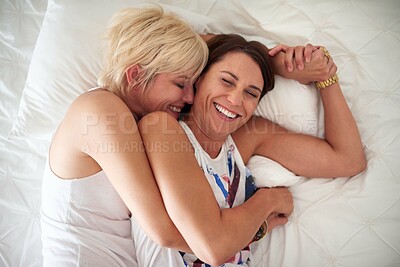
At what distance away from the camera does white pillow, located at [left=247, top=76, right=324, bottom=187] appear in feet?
4.34

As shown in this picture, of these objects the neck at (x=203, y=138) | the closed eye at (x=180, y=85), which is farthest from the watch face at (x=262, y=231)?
the closed eye at (x=180, y=85)

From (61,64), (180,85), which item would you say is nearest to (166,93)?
(180,85)

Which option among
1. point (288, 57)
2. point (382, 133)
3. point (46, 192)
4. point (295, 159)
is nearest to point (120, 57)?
point (46, 192)

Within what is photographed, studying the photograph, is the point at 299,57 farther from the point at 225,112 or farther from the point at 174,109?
the point at 174,109

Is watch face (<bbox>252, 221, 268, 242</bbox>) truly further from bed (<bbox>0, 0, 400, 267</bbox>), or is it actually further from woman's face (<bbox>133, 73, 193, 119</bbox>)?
woman's face (<bbox>133, 73, 193, 119</bbox>)

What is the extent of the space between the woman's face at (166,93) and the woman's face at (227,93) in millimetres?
44

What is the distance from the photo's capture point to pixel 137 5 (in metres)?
1.38

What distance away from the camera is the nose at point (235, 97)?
3.66 feet

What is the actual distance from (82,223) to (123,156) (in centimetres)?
30

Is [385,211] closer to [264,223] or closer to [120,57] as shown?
[264,223]

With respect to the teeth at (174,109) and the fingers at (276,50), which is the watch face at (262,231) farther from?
the fingers at (276,50)

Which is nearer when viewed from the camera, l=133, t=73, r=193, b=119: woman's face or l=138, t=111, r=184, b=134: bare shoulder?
l=138, t=111, r=184, b=134: bare shoulder

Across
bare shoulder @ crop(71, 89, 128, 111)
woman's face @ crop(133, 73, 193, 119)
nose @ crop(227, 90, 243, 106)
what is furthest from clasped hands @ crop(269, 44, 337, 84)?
bare shoulder @ crop(71, 89, 128, 111)

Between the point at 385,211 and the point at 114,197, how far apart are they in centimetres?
88
